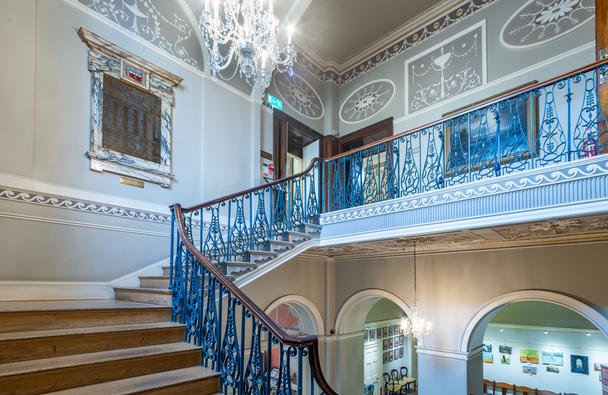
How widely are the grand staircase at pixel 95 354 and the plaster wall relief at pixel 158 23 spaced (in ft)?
13.2

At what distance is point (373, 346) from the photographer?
9891 millimetres

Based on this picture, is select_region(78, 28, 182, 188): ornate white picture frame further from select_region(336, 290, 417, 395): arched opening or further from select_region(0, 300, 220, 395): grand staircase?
select_region(336, 290, 417, 395): arched opening

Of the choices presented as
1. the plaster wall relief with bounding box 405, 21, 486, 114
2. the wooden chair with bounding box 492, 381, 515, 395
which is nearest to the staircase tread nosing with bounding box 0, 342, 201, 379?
the plaster wall relief with bounding box 405, 21, 486, 114

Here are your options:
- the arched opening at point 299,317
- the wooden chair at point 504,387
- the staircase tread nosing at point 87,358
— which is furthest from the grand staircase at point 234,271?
the wooden chair at point 504,387

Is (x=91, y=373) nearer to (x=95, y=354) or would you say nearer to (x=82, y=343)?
(x=95, y=354)

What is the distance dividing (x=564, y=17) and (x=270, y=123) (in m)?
5.08

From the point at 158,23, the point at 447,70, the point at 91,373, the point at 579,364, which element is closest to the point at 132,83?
the point at 158,23

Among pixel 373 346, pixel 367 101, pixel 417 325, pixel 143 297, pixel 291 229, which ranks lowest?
pixel 373 346

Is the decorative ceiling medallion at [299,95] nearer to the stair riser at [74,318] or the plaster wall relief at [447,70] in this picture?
the plaster wall relief at [447,70]

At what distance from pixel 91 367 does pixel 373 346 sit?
866 cm

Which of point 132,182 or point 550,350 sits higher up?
point 132,182

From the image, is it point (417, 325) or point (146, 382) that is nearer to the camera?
point (146, 382)

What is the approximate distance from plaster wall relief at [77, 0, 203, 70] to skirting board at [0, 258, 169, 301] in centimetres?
343

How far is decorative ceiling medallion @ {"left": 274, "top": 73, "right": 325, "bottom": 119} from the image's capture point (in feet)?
24.5
